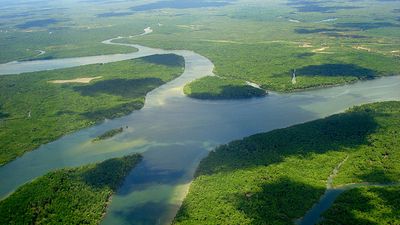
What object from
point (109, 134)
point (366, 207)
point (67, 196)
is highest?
point (366, 207)

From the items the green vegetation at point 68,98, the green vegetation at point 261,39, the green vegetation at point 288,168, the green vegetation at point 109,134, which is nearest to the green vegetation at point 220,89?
the green vegetation at point 261,39

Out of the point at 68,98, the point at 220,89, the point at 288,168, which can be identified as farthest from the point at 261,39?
the point at 288,168

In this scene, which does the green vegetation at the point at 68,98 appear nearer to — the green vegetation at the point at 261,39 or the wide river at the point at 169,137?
the wide river at the point at 169,137

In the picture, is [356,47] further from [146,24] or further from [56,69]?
[146,24]

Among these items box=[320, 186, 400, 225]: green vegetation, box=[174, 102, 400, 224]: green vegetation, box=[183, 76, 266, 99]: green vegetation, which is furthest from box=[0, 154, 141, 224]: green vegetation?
box=[183, 76, 266, 99]: green vegetation

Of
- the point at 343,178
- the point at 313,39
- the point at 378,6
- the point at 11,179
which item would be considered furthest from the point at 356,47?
the point at 378,6

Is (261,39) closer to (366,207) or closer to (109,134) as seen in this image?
(109,134)
